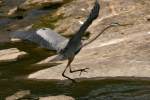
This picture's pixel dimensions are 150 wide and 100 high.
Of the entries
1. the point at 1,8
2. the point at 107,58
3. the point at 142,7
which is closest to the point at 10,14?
the point at 1,8

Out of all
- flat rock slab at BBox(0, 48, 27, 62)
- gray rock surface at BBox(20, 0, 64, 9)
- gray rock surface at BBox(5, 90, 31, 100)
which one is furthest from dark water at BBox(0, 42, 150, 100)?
gray rock surface at BBox(20, 0, 64, 9)

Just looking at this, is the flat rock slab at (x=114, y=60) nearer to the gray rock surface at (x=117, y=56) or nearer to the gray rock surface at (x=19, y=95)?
the gray rock surface at (x=117, y=56)

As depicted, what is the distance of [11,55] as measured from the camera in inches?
942

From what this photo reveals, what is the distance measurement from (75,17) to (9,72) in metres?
10.7


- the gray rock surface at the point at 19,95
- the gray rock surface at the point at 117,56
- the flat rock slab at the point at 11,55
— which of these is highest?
the gray rock surface at the point at 19,95

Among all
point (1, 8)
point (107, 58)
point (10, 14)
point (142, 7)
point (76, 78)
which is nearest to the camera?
point (76, 78)

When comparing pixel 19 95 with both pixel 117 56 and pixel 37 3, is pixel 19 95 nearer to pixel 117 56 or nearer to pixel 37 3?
pixel 117 56

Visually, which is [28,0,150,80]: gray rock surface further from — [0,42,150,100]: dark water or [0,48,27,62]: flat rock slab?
[0,48,27,62]: flat rock slab

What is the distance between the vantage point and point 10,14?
4147cm

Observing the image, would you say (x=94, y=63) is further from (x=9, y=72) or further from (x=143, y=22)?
(x=143, y=22)

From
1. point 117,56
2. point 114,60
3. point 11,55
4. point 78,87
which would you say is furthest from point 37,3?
point 78,87

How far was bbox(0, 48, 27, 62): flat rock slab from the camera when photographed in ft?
76.3

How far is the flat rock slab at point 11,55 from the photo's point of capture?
76.3 ft

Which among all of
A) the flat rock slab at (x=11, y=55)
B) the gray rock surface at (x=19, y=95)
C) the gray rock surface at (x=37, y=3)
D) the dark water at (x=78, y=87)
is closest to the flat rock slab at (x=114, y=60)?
the dark water at (x=78, y=87)
